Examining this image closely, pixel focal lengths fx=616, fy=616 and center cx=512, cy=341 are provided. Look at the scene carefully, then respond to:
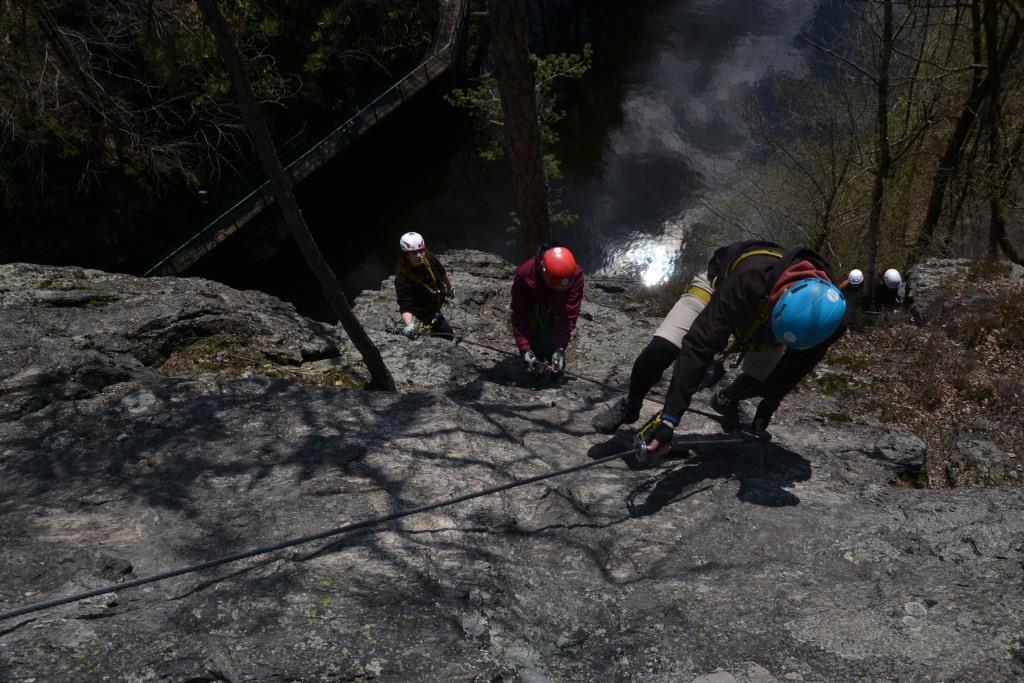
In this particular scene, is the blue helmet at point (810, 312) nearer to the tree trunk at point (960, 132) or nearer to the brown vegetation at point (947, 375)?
the brown vegetation at point (947, 375)

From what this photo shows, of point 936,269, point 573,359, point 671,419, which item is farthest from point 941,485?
point 936,269

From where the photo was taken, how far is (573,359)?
8.41 m

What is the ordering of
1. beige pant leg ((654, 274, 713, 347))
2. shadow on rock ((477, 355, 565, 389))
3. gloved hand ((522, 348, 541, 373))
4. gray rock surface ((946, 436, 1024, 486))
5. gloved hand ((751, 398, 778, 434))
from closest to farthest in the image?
beige pant leg ((654, 274, 713, 347))
gloved hand ((751, 398, 778, 434))
gray rock surface ((946, 436, 1024, 486))
gloved hand ((522, 348, 541, 373))
shadow on rock ((477, 355, 565, 389))

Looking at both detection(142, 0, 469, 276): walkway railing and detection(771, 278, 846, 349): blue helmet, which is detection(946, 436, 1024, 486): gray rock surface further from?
detection(142, 0, 469, 276): walkway railing

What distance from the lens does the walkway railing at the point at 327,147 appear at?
14.0 m

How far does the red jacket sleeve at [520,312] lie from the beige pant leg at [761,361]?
2.13m

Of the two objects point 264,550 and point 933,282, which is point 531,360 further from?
point 933,282

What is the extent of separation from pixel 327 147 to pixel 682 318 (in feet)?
45.5

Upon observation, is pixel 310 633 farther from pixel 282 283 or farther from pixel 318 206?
pixel 318 206

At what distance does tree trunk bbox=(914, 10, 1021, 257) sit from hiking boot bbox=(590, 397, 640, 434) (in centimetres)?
1100

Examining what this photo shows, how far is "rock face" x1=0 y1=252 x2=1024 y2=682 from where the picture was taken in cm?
289

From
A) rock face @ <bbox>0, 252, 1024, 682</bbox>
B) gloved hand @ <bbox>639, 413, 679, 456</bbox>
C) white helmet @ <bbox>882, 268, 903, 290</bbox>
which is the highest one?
white helmet @ <bbox>882, 268, 903, 290</bbox>

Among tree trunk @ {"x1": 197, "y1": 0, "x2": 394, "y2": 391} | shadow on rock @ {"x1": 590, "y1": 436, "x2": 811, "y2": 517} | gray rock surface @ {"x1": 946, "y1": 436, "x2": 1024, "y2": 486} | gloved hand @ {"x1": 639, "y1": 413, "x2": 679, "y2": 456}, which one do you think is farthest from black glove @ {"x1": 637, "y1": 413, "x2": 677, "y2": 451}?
gray rock surface @ {"x1": 946, "y1": 436, "x2": 1024, "y2": 486}

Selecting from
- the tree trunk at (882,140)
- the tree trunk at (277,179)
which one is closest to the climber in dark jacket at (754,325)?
the tree trunk at (277,179)
